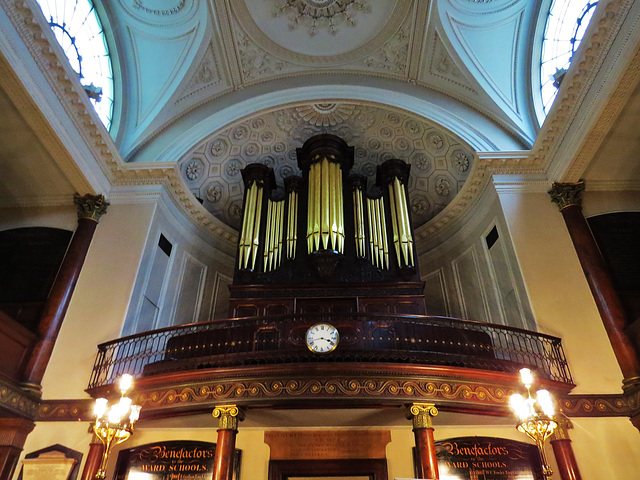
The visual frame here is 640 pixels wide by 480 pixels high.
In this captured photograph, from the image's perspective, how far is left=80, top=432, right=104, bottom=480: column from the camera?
6223 millimetres

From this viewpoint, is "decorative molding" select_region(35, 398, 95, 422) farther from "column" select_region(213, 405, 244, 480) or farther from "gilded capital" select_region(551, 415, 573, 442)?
"gilded capital" select_region(551, 415, 573, 442)

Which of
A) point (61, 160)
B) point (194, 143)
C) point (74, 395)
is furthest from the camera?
point (194, 143)

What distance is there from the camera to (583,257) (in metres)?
7.96

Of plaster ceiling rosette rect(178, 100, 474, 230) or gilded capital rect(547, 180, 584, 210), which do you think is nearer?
gilded capital rect(547, 180, 584, 210)

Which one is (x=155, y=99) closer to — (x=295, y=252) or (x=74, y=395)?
(x=295, y=252)

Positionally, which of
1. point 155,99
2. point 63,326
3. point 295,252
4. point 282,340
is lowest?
point 282,340

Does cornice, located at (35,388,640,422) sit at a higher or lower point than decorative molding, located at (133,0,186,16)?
lower

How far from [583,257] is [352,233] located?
4197mm

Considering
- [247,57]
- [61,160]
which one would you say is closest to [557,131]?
[247,57]

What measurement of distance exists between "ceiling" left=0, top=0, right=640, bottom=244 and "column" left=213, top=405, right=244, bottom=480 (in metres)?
5.30

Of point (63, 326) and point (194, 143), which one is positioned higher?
point (194, 143)

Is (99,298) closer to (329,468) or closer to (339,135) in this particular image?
(329,468)

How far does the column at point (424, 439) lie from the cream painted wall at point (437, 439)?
1104mm

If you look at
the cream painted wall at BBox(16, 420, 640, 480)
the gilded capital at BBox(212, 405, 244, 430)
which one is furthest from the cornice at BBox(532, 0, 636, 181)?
the gilded capital at BBox(212, 405, 244, 430)
